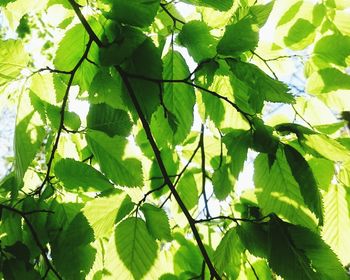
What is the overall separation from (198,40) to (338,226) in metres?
0.52

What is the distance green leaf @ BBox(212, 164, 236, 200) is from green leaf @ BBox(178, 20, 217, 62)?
0.25 m

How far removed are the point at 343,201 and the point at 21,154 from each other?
71 centimetres

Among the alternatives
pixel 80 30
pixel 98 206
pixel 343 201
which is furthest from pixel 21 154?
pixel 343 201

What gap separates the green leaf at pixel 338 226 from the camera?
82 cm

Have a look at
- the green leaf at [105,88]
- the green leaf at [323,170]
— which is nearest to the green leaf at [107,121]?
the green leaf at [105,88]

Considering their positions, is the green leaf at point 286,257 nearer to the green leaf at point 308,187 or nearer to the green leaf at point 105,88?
the green leaf at point 308,187

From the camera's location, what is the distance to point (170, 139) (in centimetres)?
83

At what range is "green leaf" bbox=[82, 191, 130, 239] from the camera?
2.36 feet

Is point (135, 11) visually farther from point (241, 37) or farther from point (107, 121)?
point (107, 121)

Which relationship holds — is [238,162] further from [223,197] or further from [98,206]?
[98,206]

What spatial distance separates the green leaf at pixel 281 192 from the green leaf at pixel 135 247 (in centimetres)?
25

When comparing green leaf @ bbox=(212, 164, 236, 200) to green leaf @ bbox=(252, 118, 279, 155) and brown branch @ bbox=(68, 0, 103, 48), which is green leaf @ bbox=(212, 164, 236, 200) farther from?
brown branch @ bbox=(68, 0, 103, 48)

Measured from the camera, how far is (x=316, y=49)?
3.08 ft

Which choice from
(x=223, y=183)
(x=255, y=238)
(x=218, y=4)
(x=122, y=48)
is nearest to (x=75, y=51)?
(x=122, y=48)
